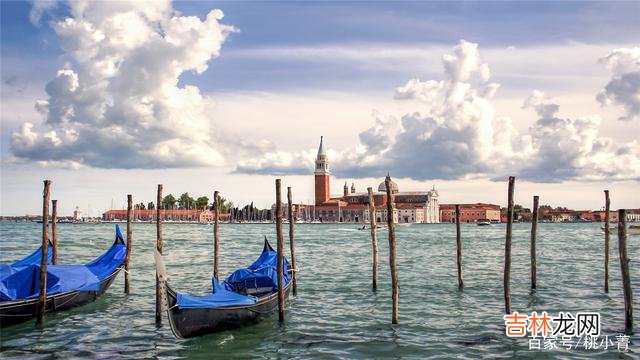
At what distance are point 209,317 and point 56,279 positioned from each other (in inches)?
166

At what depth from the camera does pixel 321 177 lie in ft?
416

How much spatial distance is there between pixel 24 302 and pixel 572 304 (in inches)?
462

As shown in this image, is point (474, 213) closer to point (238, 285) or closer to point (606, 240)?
point (606, 240)

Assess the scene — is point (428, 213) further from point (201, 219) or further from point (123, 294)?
point (123, 294)

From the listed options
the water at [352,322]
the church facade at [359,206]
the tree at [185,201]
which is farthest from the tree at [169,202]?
the water at [352,322]

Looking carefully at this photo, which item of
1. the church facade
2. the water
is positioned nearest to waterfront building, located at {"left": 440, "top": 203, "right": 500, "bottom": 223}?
the church facade

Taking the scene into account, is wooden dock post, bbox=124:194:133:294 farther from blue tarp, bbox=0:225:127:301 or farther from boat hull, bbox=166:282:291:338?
boat hull, bbox=166:282:291:338

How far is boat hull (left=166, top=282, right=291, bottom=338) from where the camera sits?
9.72 m

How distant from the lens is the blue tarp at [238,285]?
10023 millimetres

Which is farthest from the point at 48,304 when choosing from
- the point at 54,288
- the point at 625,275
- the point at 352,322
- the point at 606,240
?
the point at 606,240

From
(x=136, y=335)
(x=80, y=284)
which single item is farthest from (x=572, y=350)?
(x=80, y=284)

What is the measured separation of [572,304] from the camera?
14.1 meters

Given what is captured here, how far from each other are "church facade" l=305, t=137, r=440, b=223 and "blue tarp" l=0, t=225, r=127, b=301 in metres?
107

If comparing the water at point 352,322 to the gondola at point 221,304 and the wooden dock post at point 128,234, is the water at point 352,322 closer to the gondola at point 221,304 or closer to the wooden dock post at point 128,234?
the gondola at point 221,304
